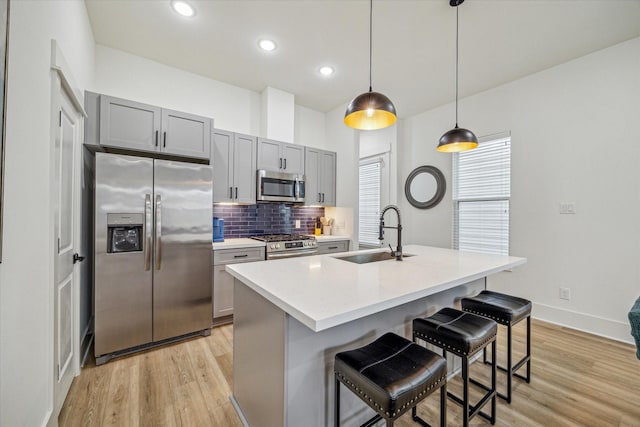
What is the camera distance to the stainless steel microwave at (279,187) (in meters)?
3.56

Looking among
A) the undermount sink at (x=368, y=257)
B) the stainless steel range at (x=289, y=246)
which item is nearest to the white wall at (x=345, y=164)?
the stainless steel range at (x=289, y=246)

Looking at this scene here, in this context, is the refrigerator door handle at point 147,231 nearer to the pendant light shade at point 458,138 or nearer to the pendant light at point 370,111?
the pendant light at point 370,111

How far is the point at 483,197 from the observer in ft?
12.2

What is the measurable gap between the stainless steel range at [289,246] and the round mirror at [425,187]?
6.47ft

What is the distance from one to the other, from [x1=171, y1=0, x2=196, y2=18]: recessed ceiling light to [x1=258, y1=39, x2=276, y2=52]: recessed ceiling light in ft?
2.14

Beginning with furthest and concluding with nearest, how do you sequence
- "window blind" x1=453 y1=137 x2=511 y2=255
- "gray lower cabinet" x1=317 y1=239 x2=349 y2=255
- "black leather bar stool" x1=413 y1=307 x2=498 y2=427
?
"gray lower cabinet" x1=317 y1=239 x2=349 y2=255
"window blind" x1=453 y1=137 x2=511 y2=255
"black leather bar stool" x1=413 y1=307 x2=498 y2=427

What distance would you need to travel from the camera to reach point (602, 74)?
109 inches

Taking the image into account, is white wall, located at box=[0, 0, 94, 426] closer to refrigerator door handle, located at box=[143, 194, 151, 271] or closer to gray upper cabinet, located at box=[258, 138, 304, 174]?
refrigerator door handle, located at box=[143, 194, 151, 271]

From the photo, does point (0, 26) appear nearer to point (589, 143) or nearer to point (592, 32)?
point (592, 32)

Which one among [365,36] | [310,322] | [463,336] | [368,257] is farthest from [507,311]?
[365,36]

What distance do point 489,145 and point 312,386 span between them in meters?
3.80

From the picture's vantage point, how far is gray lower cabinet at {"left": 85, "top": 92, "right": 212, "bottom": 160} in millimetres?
2363

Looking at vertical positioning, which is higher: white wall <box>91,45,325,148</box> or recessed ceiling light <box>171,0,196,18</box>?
recessed ceiling light <box>171,0,196,18</box>

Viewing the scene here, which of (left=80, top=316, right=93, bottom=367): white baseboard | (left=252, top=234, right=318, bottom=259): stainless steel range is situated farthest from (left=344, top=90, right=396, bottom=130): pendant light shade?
(left=80, top=316, right=93, bottom=367): white baseboard
